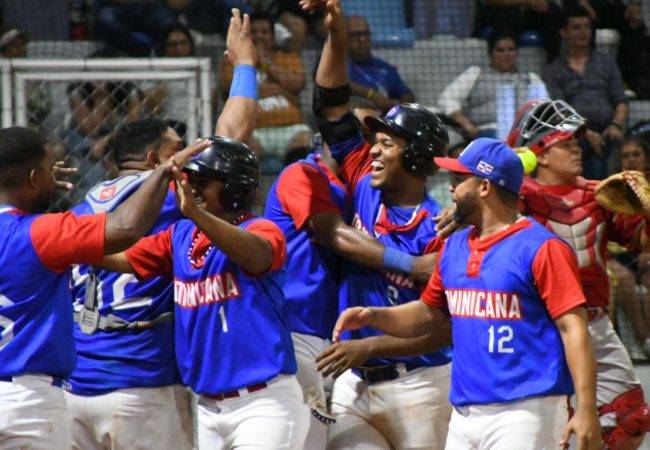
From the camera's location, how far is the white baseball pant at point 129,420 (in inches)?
193

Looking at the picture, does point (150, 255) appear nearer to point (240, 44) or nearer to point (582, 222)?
point (240, 44)

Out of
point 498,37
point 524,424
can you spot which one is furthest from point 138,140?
point 498,37

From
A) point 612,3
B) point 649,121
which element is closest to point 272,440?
point 649,121

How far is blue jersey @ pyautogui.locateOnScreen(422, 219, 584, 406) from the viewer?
4.16 meters

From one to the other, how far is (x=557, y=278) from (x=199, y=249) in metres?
1.32

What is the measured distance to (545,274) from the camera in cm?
415

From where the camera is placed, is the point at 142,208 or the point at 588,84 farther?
the point at 588,84

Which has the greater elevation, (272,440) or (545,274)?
(545,274)

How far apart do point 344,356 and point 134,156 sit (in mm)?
1285

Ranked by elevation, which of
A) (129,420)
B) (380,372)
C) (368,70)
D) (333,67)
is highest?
(333,67)

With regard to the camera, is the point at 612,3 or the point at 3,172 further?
the point at 612,3

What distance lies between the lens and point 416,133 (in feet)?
16.8

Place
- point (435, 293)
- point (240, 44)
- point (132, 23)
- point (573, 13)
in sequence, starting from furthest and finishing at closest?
1. point (573, 13)
2. point (132, 23)
3. point (240, 44)
4. point (435, 293)

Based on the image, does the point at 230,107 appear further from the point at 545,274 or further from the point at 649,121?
the point at 649,121
